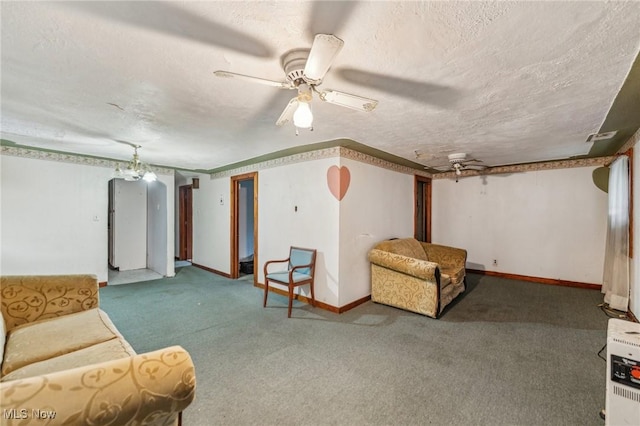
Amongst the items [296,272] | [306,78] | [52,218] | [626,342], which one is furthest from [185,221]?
[626,342]

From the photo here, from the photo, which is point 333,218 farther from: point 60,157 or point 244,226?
point 60,157

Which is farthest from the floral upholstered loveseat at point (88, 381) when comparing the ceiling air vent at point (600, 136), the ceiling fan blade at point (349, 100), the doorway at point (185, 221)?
the doorway at point (185, 221)

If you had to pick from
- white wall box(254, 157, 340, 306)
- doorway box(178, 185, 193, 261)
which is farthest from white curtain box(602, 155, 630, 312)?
doorway box(178, 185, 193, 261)

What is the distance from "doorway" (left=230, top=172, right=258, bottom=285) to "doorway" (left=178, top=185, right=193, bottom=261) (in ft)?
5.31

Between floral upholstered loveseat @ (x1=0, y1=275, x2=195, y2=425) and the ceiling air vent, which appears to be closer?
floral upholstered loveseat @ (x1=0, y1=275, x2=195, y2=425)

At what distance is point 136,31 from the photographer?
133 centimetres

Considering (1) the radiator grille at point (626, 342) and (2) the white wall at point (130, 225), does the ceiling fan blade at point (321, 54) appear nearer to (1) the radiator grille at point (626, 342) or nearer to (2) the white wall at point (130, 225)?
(1) the radiator grille at point (626, 342)

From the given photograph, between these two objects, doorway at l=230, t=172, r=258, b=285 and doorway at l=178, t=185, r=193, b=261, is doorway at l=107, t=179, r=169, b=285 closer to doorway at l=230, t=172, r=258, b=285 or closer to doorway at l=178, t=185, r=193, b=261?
doorway at l=178, t=185, r=193, b=261

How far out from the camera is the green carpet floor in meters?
1.72

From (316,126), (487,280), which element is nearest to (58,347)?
(316,126)

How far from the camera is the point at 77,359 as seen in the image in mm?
1469

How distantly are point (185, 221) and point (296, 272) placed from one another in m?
4.54

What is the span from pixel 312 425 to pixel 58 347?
1585 millimetres

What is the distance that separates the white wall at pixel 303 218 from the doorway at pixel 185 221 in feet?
10.5
